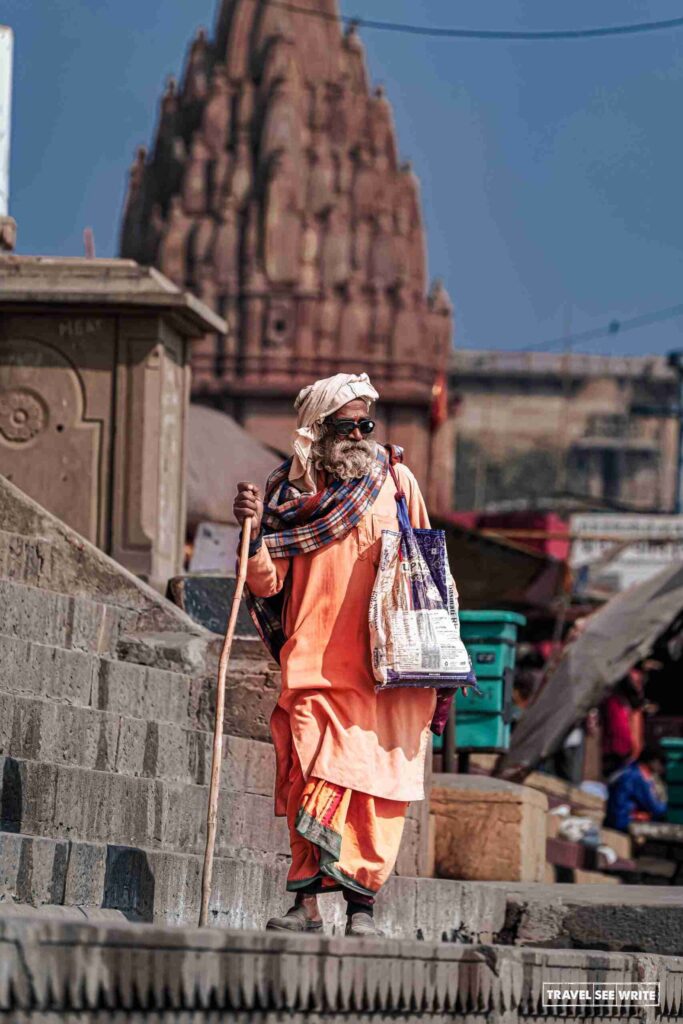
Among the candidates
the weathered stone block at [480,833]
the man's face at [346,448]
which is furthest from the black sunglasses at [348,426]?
the weathered stone block at [480,833]

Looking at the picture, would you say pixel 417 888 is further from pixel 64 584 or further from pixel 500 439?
pixel 500 439

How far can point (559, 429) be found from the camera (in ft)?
293

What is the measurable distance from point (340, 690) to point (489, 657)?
4.81 m

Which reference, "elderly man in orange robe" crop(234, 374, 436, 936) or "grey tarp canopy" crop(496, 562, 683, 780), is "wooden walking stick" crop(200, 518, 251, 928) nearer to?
"elderly man in orange robe" crop(234, 374, 436, 936)

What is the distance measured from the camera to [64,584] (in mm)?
9281

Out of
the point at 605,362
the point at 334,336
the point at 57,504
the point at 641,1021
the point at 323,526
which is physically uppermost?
the point at 605,362

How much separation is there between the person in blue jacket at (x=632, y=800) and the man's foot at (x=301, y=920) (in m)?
10.4

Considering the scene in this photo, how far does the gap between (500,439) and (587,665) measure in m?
72.0

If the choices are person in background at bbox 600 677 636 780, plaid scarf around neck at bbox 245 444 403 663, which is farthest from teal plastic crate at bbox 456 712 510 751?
person in background at bbox 600 677 636 780

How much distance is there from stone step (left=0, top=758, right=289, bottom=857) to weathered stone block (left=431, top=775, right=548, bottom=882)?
247 centimetres

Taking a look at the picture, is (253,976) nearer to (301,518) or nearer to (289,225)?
(301,518)

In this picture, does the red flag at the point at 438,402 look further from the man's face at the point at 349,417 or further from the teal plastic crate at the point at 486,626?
the man's face at the point at 349,417

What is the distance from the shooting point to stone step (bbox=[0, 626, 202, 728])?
751 centimetres

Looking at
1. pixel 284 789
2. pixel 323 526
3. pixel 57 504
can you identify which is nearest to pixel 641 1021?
pixel 284 789
